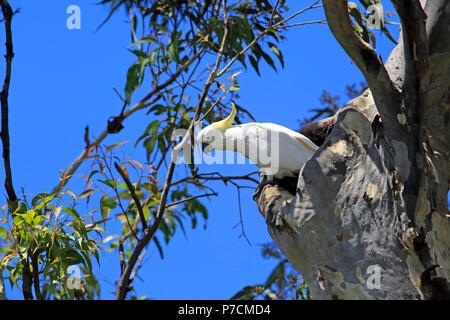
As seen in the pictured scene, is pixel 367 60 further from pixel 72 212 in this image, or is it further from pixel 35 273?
pixel 35 273

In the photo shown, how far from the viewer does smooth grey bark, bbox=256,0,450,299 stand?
1488 millimetres

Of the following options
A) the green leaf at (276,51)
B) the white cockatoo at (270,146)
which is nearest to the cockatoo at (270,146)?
the white cockatoo at (270,146)

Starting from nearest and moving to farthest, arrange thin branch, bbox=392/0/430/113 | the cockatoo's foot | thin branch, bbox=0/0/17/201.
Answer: thin branch, bbox=392/0/430/113 → the cockatoo's foot → thin branch, bbox=0/0/17/201

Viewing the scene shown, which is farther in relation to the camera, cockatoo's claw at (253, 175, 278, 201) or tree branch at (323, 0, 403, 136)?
cockatoo's claw at (253, 175, 278, 201)

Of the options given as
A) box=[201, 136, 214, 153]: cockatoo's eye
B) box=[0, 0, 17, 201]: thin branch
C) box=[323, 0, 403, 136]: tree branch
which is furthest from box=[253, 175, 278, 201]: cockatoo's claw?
box=[0, 0, 17, 201]: thin branch

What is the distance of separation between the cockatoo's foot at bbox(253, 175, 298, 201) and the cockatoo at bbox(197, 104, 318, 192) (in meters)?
0.01

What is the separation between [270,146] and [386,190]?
622 mm

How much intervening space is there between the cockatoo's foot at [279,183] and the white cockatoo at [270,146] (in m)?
0.01

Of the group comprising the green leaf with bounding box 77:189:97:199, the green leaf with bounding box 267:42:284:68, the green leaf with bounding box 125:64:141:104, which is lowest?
the green leaf with bounding box 77:189:97:199

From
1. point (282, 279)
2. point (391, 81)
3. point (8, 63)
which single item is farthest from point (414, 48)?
point (282, 279)

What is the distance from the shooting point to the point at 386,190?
1554mm

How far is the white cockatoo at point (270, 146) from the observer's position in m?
2.07

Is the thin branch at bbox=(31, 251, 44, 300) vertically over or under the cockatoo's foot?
under

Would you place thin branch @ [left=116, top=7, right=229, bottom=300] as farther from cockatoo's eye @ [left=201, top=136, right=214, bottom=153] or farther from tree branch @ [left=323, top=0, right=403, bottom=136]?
tree branch @ [left=323, top=0, right=403, bottom=136]
